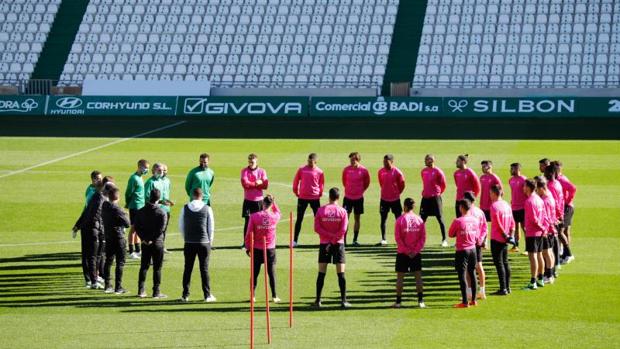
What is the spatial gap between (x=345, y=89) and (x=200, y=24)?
10.1 meters

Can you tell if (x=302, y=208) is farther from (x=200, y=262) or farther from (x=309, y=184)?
(x=200, y=262)

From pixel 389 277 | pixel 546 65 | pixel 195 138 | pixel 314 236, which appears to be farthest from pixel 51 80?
pixel 389 277

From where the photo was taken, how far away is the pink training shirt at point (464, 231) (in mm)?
17453

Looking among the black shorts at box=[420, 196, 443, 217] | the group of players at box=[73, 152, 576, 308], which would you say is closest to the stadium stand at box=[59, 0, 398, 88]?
the black shorts at box=[420, 196, 443, 217]

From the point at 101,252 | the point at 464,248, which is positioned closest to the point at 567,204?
the point at 464,248

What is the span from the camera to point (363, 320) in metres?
16.6

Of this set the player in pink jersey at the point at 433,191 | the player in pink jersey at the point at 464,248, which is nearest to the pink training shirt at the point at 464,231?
the player in pink jersey at the point at 464,248

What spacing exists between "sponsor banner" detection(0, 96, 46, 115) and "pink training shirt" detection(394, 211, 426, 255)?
116ft

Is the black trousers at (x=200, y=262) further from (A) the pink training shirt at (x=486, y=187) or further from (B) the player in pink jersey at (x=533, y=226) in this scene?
(A) the pink training shirt at (x=486, y=187)

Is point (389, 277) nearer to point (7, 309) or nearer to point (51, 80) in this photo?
point (7, 309)

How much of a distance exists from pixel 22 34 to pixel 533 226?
4484 centimetres

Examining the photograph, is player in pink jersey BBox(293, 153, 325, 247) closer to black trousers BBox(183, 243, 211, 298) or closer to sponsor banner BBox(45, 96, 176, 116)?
black trousers BBox(183, 243, 211, 298)

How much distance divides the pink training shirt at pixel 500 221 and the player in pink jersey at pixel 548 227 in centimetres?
100

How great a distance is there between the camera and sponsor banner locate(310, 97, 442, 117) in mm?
46156
